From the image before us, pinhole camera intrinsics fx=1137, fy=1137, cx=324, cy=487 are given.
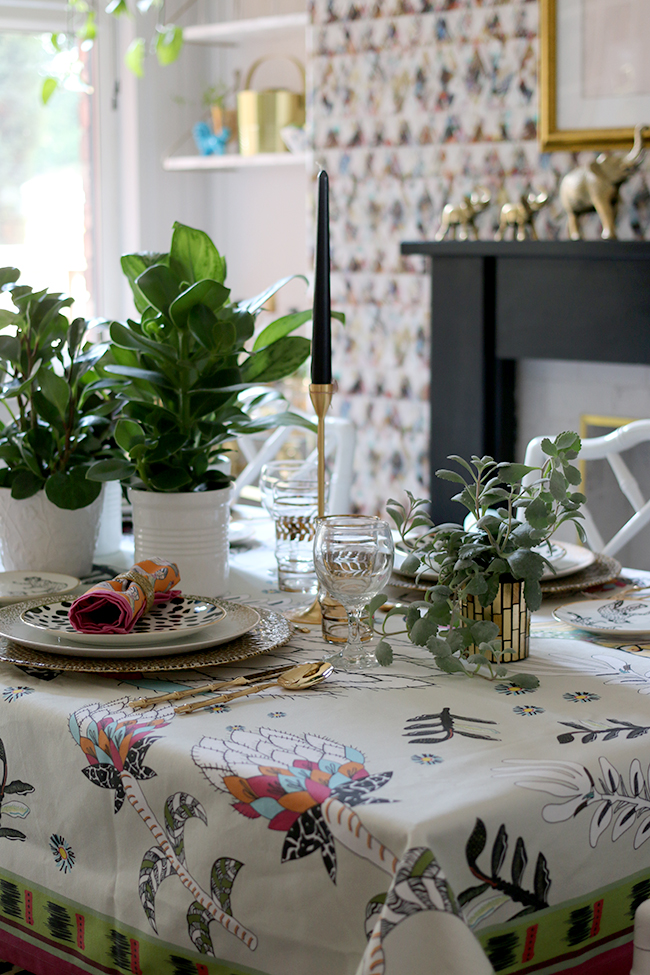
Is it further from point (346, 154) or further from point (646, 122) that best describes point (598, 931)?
point (346, 154)

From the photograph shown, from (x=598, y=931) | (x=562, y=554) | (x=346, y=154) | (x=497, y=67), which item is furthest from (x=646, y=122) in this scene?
(x=598, y=931)

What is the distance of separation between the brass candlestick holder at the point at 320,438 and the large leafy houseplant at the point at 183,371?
0.13 m

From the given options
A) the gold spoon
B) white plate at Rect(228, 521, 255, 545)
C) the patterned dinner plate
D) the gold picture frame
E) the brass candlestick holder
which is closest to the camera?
the gold spoon

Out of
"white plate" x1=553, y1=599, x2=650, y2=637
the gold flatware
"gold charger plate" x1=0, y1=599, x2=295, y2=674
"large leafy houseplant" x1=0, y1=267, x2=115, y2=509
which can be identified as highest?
"large leafy houseplant" x1=0, y1=267, x2=115, y2=509

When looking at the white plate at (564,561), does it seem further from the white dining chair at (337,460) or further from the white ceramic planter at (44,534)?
the white dining chair at (337,460)

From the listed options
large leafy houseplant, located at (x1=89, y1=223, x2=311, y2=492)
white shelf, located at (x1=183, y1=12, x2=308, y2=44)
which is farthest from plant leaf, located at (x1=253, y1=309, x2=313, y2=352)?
white shelf, located at (x1=183, y1=12, x2=308, y2=44)

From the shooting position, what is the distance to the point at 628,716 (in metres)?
0.94

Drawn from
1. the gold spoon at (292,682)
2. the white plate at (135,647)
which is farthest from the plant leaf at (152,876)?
the white plate at (135,647)

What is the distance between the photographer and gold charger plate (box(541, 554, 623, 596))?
51.3 inches

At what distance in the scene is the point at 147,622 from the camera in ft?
3.63

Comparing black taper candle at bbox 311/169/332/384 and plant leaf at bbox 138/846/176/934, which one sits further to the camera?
black taper candle at bbox 311/169/332/384

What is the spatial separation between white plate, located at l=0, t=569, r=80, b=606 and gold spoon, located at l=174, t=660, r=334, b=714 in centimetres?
39

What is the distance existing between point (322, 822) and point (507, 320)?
2474 mm

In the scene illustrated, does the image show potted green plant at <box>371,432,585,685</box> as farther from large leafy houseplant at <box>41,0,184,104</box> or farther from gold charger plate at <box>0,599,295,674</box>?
large leafy houseplant at <box>41,0,184,104</box>
